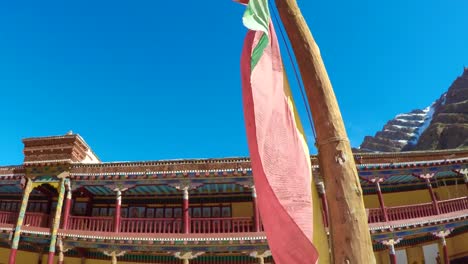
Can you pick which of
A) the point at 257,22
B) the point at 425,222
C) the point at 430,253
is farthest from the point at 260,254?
the point at 257,22

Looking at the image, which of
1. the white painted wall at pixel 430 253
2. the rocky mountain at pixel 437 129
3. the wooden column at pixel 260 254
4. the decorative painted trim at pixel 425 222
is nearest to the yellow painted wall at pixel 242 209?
the wooden column at pixel 260 254

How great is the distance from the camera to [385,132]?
66688 mm

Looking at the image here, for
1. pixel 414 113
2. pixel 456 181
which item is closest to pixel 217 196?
pixel 456 181

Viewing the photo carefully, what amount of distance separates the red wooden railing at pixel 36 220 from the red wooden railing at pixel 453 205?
787 inches

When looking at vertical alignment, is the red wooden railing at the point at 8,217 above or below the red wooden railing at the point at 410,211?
above

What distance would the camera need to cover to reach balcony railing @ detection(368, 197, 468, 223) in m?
15.9

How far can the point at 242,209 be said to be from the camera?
17.4m

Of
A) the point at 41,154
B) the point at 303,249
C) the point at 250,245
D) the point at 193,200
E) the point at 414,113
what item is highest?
the point at 414,113

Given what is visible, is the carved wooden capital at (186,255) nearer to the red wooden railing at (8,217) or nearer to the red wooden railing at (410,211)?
the red wooden railing at (8,217)

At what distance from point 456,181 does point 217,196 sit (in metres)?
13.6

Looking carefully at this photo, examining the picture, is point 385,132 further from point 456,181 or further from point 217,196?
point 217,196

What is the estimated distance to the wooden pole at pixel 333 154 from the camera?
6.09 ft

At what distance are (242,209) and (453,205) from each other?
1091cm

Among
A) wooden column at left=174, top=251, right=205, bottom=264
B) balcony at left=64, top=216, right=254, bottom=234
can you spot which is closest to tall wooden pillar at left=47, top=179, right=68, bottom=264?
balcony at left=64, top=216, right=254, bottom=234
